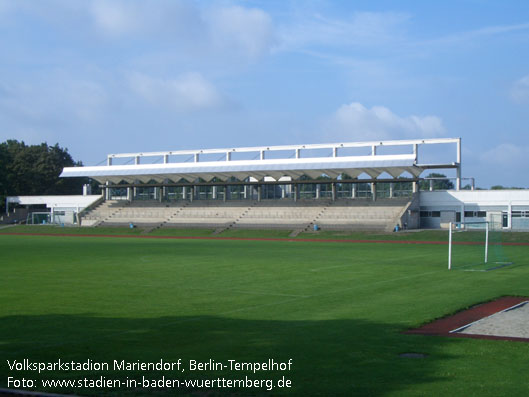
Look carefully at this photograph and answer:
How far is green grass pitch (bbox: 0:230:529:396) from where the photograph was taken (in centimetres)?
927

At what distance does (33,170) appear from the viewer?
108 meters

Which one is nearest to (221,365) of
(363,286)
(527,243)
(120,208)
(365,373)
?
(365,373)

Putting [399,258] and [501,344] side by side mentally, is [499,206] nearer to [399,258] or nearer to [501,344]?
[399,258]

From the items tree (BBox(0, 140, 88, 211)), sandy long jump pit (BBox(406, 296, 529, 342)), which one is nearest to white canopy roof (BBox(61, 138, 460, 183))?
tree (BBox(0, 140, 88, 211))

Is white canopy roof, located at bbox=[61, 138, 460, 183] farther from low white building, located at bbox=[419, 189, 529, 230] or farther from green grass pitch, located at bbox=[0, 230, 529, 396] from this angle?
green grass pitch, located at bbox=[0, 230, 529, 396]

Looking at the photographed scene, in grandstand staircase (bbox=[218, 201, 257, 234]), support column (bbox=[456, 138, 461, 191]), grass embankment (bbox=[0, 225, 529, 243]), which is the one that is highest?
support column (bbox=[456, 138, 461, 191])

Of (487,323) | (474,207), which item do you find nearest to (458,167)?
(474,207)

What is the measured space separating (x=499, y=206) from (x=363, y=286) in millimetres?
50759

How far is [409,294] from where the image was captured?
18.8 meters

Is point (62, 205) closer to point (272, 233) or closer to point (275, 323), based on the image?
point (272, 233)

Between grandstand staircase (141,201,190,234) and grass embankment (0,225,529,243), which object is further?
grandstand staircase (141,201,190,234)

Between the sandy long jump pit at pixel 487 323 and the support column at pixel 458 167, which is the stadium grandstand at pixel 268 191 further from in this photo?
the sandy long jump pit at pixel 487 323

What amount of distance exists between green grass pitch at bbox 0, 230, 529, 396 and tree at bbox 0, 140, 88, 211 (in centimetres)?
8380

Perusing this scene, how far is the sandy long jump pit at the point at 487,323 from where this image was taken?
1259 cm
